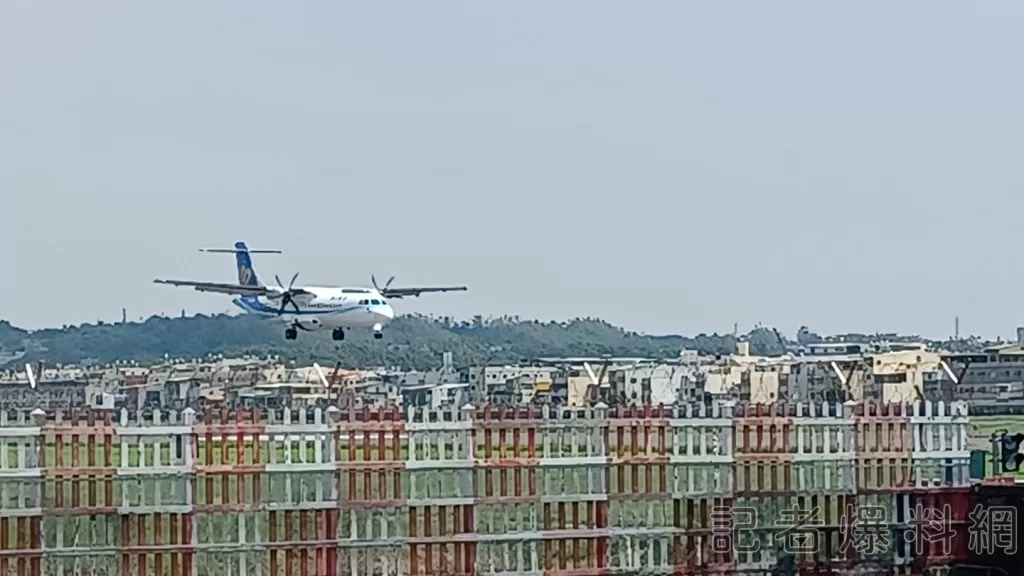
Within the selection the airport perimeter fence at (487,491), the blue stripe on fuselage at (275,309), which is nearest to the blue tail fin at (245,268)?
the blue stripe on fuselage at (275,309)

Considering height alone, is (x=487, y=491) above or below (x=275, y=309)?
below

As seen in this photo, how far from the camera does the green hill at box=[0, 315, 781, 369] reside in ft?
243

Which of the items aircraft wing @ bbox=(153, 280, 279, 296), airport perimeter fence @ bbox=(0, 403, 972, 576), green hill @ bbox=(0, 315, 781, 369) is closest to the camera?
airport perimeter fence @ bbox=(0, 403, 972, 576)

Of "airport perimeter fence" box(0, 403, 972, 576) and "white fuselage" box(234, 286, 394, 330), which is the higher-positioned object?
"white fuselage" box(234, 286, 394, 330)

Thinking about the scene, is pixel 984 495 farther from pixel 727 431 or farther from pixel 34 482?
pixel 34 482

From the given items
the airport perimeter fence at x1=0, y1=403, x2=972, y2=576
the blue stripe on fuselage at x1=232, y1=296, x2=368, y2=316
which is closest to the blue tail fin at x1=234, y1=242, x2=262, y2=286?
the blue stripe on fuselage at x1=232, y1=296, x2=368, y2=316

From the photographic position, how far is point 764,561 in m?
36.3

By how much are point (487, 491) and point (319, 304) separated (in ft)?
63.3

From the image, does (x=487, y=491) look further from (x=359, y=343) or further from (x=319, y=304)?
(x=359, y=343)

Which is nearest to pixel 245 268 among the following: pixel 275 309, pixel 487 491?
pixel 275 309

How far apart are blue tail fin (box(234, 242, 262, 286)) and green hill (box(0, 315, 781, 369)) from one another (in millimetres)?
9098

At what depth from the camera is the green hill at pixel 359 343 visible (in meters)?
73.9

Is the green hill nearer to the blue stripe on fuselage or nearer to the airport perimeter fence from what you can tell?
the blue stripe on fuselage

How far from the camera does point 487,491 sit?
114 feet
